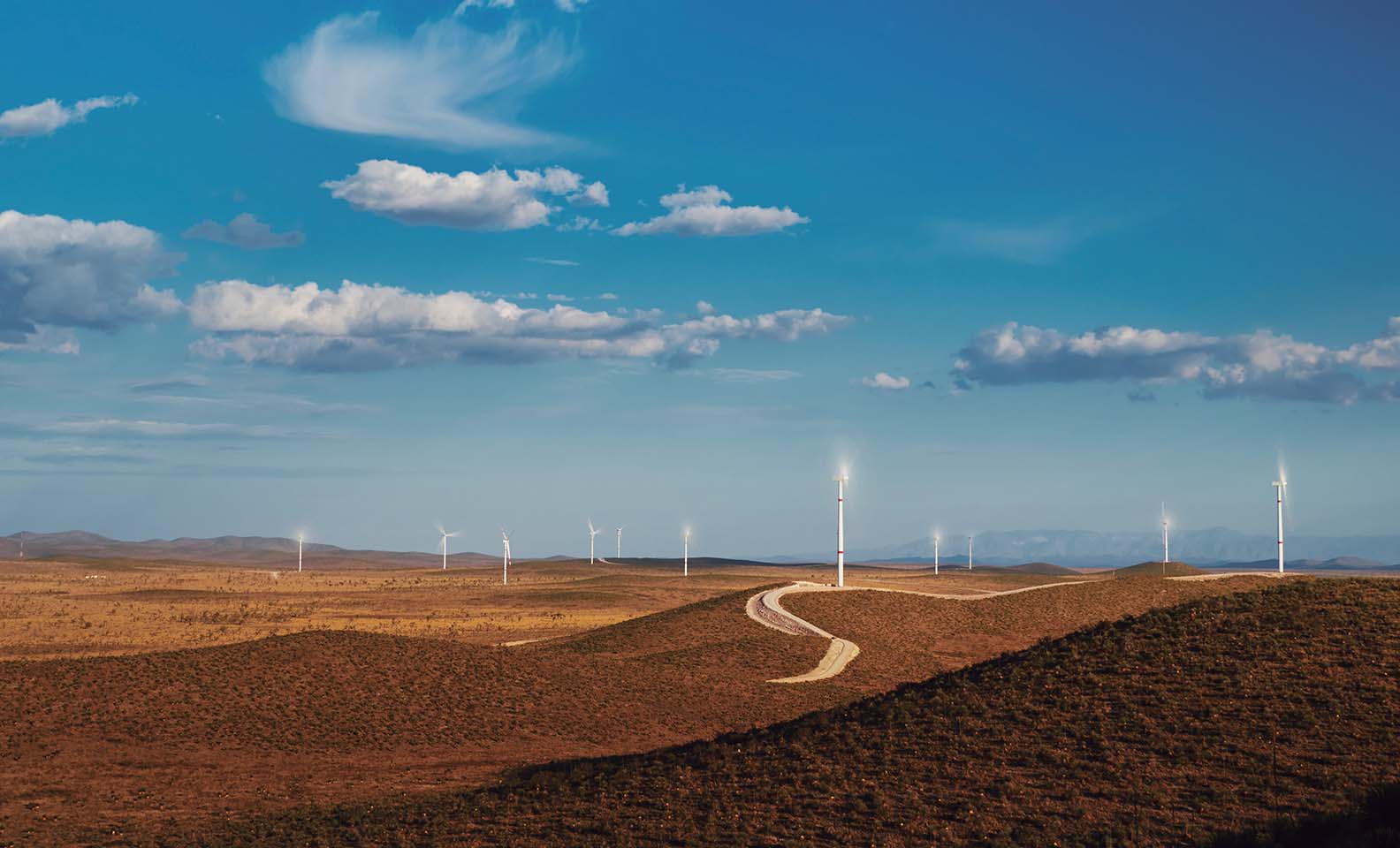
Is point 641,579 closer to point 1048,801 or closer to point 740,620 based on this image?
point 740,620

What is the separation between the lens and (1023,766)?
32.0 m

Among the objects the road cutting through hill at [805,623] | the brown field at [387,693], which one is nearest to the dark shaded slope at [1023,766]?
the brown field at [387,693]

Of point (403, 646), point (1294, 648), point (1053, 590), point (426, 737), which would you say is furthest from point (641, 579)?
point (1294, 648)

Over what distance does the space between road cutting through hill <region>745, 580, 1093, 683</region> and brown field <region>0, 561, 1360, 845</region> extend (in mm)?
1115

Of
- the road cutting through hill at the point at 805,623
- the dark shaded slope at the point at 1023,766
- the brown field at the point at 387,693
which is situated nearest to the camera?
the dark shaded slope at the point at 1023,766

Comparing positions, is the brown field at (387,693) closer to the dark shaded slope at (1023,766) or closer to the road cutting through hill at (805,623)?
the road cutting through hill at (805,623)

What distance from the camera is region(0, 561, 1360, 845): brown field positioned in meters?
39.0

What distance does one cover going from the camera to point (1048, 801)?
28.9 metres

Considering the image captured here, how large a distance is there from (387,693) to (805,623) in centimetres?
3723

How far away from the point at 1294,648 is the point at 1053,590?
6162cm

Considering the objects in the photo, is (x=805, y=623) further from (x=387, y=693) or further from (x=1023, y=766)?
(x=1023, y=766)

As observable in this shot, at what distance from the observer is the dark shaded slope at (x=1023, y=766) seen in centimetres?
2797

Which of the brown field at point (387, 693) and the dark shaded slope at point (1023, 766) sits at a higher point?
the dark shaded slope at point (1023, 766)

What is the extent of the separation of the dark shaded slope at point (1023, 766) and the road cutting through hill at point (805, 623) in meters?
24.0
